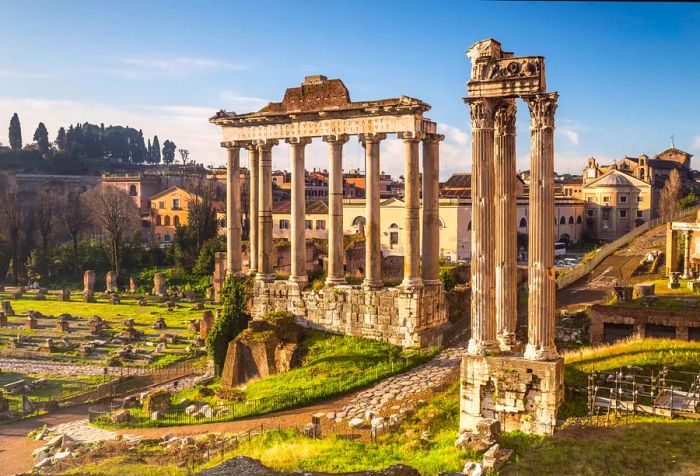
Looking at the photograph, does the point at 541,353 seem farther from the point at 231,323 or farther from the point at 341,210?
the point at 231,323

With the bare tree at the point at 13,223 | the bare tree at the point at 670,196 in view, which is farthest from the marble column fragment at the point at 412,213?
the bare tree at the point at 13,223

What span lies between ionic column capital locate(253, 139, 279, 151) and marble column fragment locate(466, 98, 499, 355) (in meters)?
12.2

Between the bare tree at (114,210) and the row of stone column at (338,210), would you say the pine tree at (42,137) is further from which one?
the row of stone column at (338,210)

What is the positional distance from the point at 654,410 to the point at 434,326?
33.1 feet

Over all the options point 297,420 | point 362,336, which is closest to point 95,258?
point 362,336

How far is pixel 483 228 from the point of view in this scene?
49.6ft

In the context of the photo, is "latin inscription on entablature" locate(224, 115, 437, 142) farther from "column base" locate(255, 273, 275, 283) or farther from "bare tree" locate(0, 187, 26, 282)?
"bare tree" locate(0, 187, 26, 282)

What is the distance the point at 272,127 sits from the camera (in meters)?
26.0

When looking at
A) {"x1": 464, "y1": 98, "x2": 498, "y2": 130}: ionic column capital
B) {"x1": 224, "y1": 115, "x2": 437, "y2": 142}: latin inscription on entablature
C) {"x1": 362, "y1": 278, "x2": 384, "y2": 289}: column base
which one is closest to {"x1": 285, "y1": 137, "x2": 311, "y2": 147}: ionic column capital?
{"x1": 224, "y1": 115, "x2": 437, "y2": 142}: latin inscription on entablature

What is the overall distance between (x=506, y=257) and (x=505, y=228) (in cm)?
64

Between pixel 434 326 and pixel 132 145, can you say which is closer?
pixel 434 326

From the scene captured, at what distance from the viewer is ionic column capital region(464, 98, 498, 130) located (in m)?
15.0

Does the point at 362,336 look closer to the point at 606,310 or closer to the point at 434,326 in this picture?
the point at 434,326

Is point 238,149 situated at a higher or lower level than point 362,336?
higher
